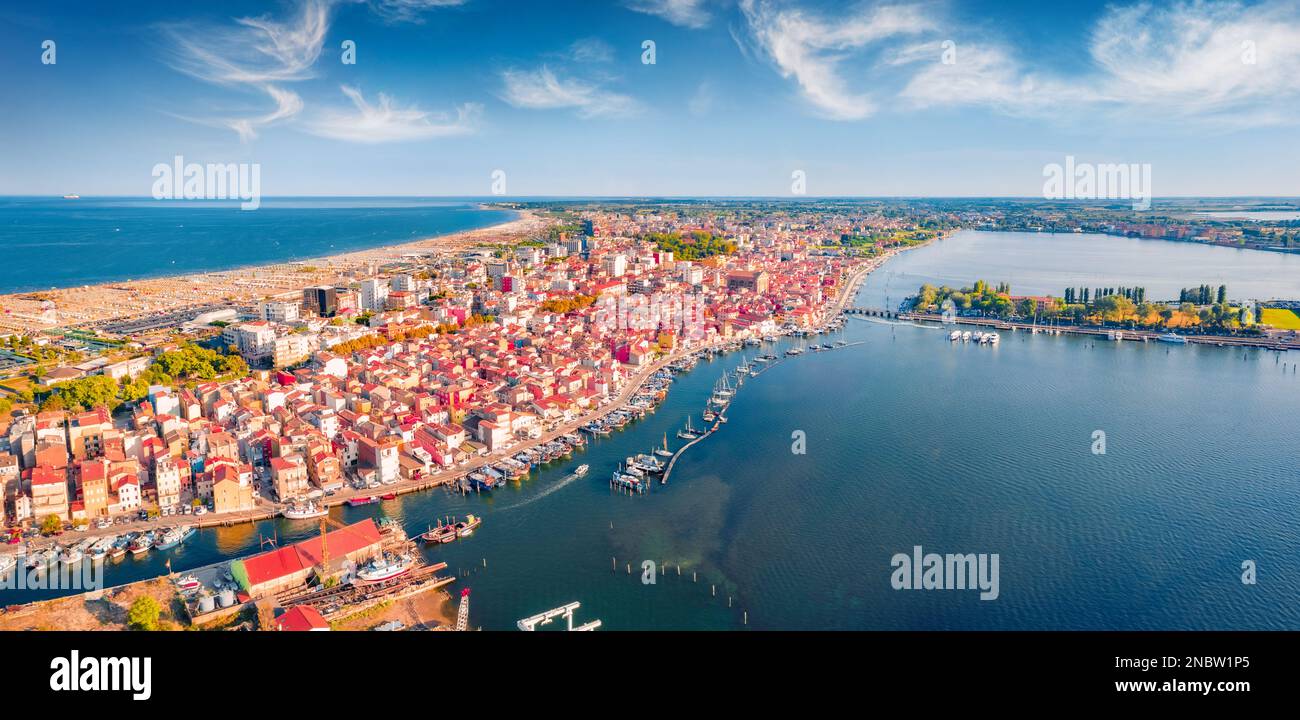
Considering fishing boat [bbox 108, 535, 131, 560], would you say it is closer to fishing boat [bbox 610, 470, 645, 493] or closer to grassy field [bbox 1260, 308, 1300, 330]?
fishing boat [bbox 610, 470, 645, 493]

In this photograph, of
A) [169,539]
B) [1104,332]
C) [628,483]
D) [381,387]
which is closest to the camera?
[169,539]

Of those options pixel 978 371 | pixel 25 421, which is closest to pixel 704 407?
pixel 978 371

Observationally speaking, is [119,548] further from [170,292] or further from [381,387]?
[170,292]

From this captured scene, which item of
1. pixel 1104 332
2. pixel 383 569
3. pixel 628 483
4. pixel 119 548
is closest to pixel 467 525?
pixel 383 569

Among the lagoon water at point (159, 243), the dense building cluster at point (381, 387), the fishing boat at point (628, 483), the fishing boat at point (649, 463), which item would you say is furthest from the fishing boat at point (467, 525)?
the lagoon water at point (159, 243)

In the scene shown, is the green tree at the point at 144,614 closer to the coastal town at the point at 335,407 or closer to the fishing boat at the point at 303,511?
the coastal town at the point at 335,407

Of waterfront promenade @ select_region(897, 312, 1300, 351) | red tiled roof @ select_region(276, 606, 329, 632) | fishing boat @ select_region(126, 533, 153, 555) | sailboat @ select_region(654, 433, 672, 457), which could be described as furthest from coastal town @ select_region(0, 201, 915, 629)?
waterfront promenade @ select_region(897, 312, 1300, 351)

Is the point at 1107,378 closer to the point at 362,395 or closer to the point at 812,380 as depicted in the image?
the point at 812,380
